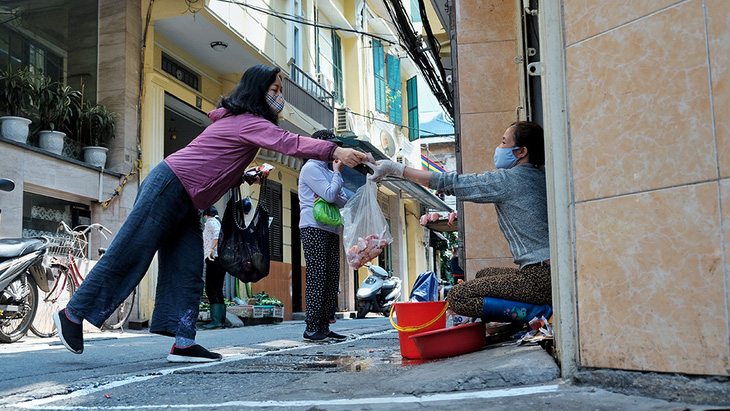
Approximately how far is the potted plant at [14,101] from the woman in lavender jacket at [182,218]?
549 cm

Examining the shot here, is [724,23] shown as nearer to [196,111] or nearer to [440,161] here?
[196,111]

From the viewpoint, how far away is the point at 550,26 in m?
2.50

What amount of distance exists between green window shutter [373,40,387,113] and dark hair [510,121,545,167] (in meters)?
18.2

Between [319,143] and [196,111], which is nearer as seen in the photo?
[319,143]

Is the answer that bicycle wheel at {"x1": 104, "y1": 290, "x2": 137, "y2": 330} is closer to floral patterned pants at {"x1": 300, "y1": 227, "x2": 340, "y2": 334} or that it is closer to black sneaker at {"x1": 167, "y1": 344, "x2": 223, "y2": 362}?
floral patterned pants at {"x1": 300, "y1": 227, "x2": 340, "y2": 334}

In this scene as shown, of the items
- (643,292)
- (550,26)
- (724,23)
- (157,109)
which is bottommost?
(643,292)

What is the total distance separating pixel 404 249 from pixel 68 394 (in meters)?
23.3

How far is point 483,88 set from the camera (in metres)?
6.35

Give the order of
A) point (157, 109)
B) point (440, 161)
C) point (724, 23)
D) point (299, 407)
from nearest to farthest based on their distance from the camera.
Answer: point (724, 23)
point (299, 407)
point (157, 109)
point (440, 161)

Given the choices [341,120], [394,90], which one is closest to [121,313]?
[341,120]

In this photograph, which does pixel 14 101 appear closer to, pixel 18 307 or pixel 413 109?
pixel 18 307

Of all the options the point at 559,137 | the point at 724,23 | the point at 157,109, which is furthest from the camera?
the point at 157,109

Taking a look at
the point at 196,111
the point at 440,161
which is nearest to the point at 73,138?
the point at 196,111

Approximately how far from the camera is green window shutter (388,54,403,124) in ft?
77.6
